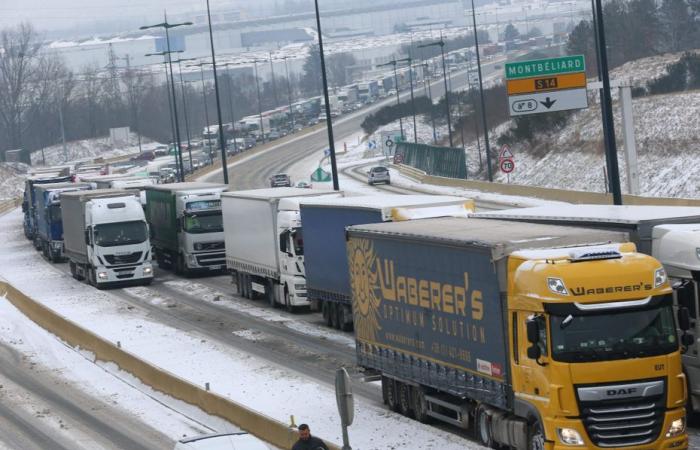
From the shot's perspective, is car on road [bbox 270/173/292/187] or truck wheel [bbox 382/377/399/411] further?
car on road [bbox 270/173/292/187]

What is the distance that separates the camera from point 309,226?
34906 millimetres

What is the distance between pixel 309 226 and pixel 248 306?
6.84m

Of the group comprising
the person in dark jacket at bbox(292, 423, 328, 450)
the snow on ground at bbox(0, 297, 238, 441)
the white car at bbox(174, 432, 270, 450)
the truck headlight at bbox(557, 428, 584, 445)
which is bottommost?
the snow on ground at bbox(0, 297, 238, 441)

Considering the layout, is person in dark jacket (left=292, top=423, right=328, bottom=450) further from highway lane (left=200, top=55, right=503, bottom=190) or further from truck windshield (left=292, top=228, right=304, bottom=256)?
highway lane (left=200, top=55, right=503, bottom=190)

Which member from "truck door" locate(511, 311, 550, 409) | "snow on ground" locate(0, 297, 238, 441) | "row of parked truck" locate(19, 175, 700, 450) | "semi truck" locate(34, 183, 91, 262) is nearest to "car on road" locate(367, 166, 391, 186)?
"semi truck" locate(34, 183, 91, 262)

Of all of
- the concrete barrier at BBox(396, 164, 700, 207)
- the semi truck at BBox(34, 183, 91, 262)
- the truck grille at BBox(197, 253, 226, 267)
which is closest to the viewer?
the truck grille at BBox(197, 253, 226, 267)

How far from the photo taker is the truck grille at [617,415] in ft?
53.4

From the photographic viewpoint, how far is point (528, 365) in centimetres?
1727

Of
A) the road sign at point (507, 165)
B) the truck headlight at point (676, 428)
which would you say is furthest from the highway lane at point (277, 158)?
the truck headlight at point (676, 428)

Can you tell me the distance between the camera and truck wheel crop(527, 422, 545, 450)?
16992mm

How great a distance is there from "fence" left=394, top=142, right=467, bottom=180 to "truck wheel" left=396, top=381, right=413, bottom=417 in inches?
2672

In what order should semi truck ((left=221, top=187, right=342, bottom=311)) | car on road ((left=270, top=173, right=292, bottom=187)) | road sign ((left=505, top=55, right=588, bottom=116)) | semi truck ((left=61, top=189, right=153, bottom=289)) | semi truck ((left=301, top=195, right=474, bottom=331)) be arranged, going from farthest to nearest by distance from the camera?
car on road ((left=270, top=173, right=292, bottom=187)), road sign ((left=505, top=55, right=588, bottom=116)), semi truck ((left=61, top=189, right=153, bottom=289)), semi truck ((left=221, top=187, right=342, bottom=311)), semi truck ((left=301, top=195, right=474, bottom=331))

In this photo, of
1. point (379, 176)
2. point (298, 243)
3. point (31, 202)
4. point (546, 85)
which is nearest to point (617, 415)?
point (298, 243)

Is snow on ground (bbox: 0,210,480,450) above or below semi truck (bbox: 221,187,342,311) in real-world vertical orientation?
below
